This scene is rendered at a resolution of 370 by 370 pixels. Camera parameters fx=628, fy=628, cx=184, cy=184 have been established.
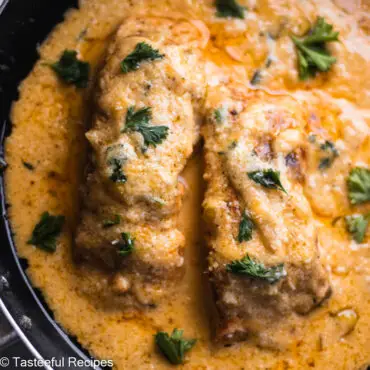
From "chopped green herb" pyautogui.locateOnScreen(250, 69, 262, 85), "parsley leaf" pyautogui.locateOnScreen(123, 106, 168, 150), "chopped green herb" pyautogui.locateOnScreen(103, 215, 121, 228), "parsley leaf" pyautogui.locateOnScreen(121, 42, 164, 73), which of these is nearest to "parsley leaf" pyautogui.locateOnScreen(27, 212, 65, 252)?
"chopped green herb" pyautogui.locateOnScreen(103, 215, 121, 228)

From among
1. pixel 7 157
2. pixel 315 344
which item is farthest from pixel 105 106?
pixel 315 344

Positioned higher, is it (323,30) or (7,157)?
(323,30)

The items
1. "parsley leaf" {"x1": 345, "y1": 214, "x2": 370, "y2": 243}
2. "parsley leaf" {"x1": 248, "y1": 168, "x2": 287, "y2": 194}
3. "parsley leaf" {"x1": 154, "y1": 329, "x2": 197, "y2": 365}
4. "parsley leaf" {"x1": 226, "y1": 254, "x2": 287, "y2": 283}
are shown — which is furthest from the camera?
"parsley leaf" {"x1": 345, "y1": 214, "x2": 370, "y2": 243}

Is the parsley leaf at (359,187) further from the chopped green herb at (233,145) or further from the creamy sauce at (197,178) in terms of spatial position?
the chopped green herb at (233,145)

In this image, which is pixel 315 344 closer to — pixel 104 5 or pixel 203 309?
pixel 203 309

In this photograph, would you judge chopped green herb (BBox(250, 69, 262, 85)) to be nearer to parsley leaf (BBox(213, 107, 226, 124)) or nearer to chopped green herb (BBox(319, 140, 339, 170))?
parsley leaf (BBox(213, 107, 226, 124))

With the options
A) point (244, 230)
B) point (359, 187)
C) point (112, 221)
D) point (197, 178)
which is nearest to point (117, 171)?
point (112, 221)
